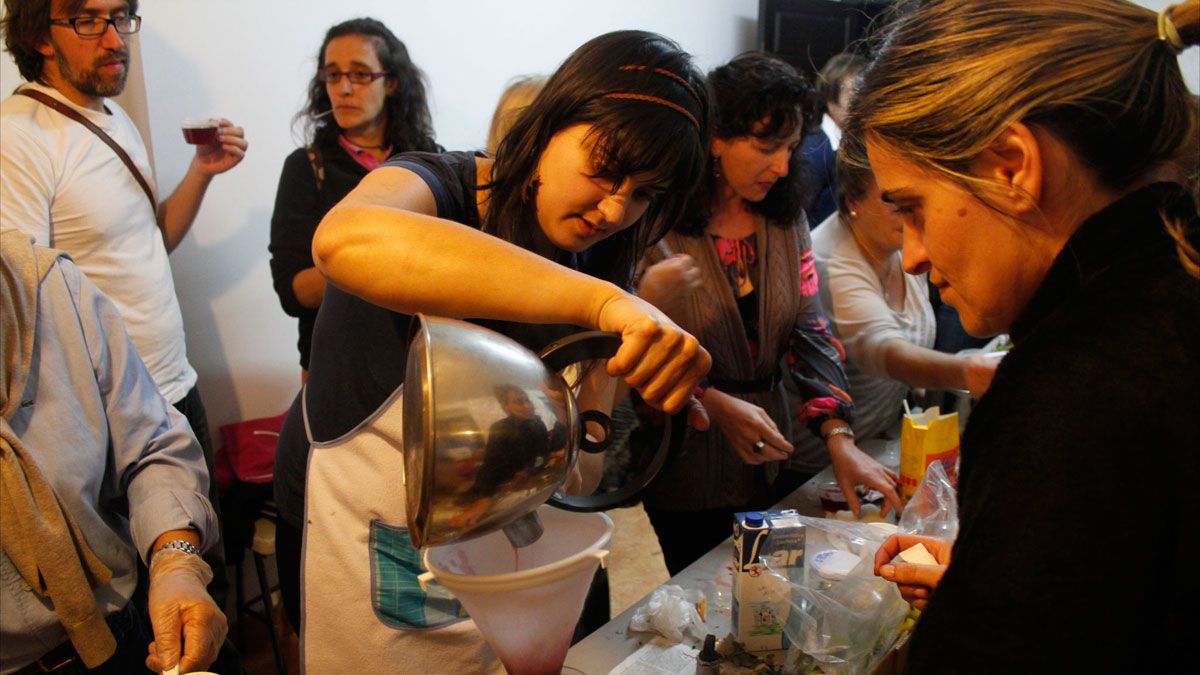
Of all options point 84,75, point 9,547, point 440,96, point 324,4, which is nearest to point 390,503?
point 9,547

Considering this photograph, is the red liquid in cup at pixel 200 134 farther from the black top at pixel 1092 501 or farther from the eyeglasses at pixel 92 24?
the black top at pixel 1092 501

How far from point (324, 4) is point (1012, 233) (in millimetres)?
2733

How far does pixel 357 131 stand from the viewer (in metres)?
2.41

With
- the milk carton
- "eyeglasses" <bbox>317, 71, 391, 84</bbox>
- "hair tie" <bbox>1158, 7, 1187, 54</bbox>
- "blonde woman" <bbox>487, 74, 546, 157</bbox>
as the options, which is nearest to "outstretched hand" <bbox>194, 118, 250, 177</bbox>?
"eyeglasses" <bbox>317, 71, 391, 84</bbox>

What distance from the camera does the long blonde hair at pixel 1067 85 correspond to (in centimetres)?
64

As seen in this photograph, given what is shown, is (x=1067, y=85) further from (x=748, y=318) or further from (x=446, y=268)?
(x=748, y=318)

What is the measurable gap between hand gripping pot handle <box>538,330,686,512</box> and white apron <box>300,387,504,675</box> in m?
0.33

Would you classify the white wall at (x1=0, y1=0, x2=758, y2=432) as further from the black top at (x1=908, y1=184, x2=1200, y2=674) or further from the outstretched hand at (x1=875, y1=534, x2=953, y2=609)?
the black top at (x1=908, y1=184, x2=1200, y2=674)

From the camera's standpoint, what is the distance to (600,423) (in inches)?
32.7

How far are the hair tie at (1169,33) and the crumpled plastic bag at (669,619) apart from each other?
92 centimetres

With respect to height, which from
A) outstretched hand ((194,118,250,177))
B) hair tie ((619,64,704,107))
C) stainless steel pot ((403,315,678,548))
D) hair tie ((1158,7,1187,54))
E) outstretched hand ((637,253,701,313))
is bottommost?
outstretched hand ((637,253,701,313))

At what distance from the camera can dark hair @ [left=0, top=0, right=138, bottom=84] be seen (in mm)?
1968

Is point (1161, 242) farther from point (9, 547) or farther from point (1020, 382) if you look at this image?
point (9, 547)

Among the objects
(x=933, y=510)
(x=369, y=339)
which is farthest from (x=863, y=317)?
(x=369, y=339)
